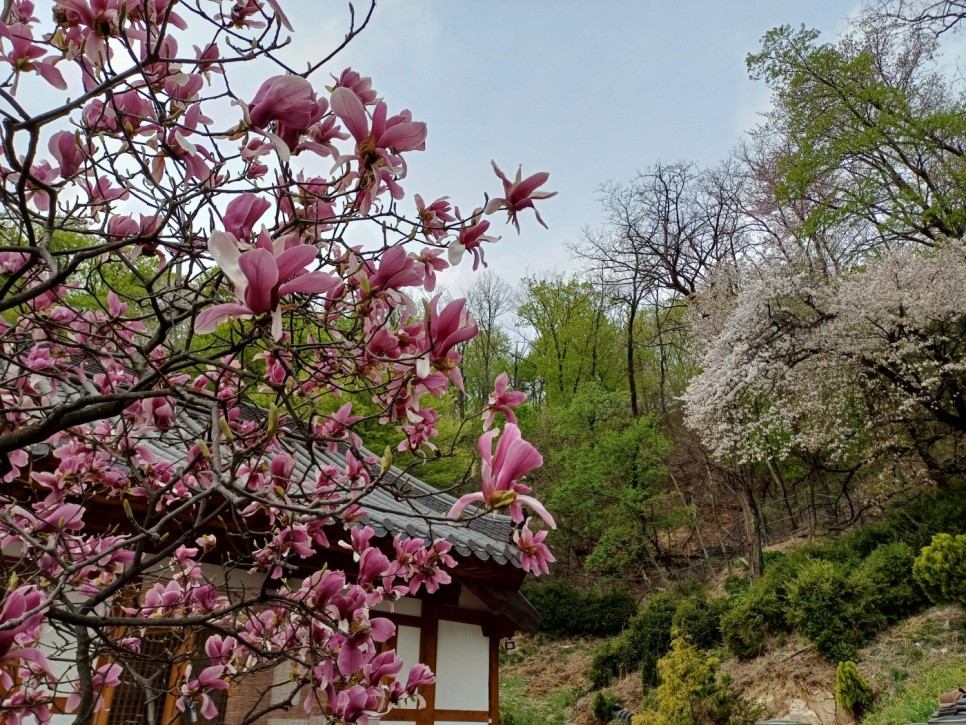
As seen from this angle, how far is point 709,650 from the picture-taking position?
891 cm

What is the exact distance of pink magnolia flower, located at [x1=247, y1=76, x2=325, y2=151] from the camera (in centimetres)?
102

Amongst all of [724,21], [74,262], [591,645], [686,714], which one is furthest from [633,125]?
[74,262]

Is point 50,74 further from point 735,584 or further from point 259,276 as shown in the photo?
point 735,584

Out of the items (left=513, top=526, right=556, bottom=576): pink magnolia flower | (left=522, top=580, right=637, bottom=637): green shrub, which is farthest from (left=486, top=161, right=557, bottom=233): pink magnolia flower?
(left=522, top=580, right=637, bottom=637): green shrub

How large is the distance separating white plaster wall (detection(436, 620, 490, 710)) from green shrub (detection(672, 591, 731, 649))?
6037 millimetres

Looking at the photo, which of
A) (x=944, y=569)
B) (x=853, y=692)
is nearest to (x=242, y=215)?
(x=853, y=692)

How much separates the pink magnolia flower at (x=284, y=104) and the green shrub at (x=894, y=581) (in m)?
8.75

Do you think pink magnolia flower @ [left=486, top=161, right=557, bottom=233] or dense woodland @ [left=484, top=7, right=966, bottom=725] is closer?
pink magnolia flower @ [left=486, top=161, right=557, bottom=233]

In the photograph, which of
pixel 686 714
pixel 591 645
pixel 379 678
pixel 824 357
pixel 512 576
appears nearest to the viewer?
pixel 379 678

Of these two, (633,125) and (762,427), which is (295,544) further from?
(633,125)

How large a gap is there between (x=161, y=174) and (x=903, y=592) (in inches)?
351

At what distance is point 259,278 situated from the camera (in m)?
0.83

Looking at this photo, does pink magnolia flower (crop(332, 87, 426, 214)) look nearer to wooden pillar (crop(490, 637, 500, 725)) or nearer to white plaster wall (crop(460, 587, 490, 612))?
white plaster wall (crop(460, 587, 490, 612))

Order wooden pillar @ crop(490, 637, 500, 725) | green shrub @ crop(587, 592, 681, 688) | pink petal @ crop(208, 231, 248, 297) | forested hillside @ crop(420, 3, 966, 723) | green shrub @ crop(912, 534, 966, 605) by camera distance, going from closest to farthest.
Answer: pink petal @ crop(208, 231, 248, 297) < wooden pillar @ crop(490, 637, 500, 725) < green shrub @ crop(912, 534, 966, 605) < forested hillside @ crop(420, 3, 966, 723) < green shrub @ crop(587, 592, 681, 688)
